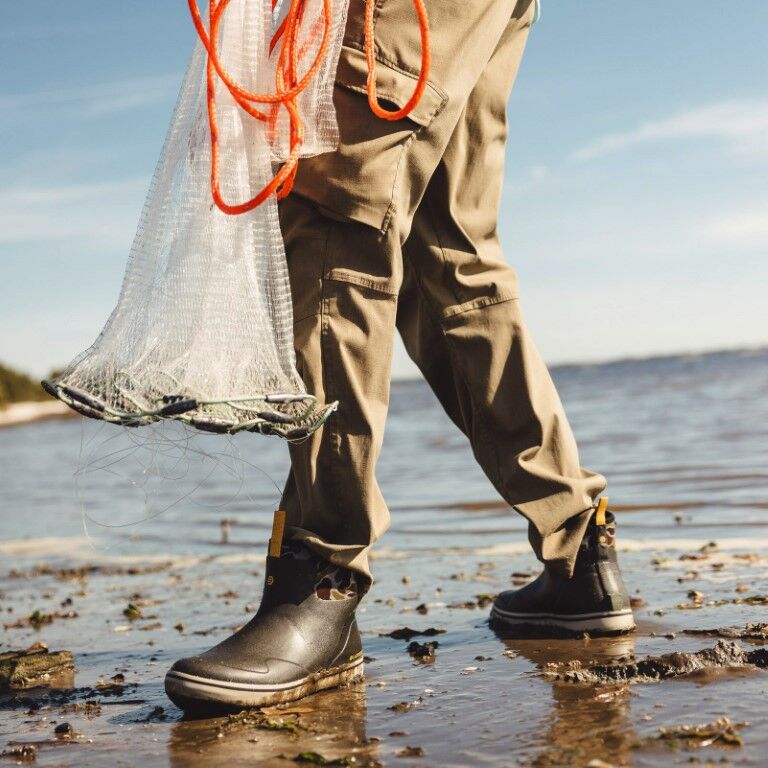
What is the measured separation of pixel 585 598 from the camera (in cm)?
260

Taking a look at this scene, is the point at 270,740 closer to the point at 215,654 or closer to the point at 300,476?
the point at 215,654

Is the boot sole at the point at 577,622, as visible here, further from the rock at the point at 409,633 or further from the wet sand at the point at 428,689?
the rock at the point at 409,633

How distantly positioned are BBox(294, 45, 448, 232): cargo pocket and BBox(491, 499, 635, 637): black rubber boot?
106 centimetres

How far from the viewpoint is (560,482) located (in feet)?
8.36

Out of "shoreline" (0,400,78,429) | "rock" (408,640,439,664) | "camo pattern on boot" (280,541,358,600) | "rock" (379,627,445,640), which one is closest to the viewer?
"camo pattern on boot" (280,541,358,600)

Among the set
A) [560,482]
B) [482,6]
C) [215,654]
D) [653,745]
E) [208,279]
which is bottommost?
[653,745]

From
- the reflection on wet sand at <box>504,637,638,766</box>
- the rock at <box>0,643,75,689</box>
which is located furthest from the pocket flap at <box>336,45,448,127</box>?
the rock at <box>0,643,75,689</box>

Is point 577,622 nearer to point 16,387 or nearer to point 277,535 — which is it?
point 277,535

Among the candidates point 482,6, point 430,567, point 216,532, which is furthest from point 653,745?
point 216,532

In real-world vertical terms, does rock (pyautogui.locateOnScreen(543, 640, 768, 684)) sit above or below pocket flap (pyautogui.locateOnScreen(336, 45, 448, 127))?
below

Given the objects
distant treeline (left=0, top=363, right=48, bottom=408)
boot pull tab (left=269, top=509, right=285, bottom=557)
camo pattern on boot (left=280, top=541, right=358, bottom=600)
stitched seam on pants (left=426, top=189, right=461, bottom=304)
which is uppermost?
A: distant treeline (left=0, top=363, right=48, bottom=408)

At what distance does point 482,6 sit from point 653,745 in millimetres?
1631

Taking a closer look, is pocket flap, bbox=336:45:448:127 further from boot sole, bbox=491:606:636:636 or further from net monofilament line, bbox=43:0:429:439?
boot sole, bbox=491:606:636:636

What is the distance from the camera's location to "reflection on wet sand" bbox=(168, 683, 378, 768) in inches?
70.6
